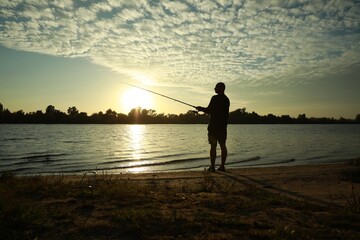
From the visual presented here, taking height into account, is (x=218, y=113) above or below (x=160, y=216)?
above

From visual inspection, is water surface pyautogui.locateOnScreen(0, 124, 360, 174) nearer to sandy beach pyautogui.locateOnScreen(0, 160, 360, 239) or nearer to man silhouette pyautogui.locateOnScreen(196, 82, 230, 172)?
man silhouette pyautogui.locateOnScreen(196, 82, 230, 172)

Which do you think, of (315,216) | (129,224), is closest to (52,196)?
(129,224)

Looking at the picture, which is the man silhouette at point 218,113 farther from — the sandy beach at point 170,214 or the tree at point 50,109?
the tree at point 50,109

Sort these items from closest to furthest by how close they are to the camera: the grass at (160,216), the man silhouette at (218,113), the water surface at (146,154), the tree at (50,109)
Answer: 1. the grass at (160,216)
2. the man silhouette at (218,113)
3. the water surface at (146,154)
4. the tree at (50,109)

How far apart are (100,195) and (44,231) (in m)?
1.91

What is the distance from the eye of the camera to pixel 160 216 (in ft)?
14.3

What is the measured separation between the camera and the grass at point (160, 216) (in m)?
3.72

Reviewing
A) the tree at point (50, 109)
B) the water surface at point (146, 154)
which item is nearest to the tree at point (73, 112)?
the tree at point (50, 109)

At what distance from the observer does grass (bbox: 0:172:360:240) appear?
3719mm

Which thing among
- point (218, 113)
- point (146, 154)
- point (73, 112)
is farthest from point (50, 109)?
point (218, 113)

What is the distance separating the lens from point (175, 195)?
5.97 meters

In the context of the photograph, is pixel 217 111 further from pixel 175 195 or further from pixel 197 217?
pixel 197 217

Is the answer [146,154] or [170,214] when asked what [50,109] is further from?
[170,214]

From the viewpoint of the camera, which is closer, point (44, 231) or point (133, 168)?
point (44, 231)
